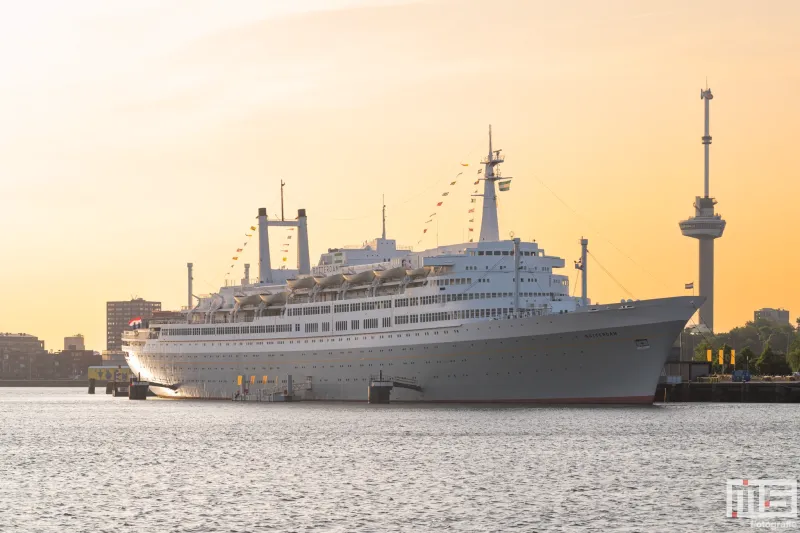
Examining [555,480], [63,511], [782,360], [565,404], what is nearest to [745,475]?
[555,480]

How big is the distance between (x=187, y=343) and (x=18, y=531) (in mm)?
81644

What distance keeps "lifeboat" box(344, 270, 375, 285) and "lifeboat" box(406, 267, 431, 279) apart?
416 cm

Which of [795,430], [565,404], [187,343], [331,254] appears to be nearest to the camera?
[795,430]

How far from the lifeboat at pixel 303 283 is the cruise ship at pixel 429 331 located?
132 millimetres

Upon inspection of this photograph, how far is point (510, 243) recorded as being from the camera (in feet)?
305

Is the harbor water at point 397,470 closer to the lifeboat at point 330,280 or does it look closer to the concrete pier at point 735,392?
the lifeboat at point 330,280

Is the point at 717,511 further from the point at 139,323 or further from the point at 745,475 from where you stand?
the point at 139,323

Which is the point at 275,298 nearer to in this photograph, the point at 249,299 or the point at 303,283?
the point at 249,299

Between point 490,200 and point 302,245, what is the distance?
95.1ft

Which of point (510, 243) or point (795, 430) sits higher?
point (510, 243)

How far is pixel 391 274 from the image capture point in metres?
96.9

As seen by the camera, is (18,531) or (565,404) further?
(565,404)

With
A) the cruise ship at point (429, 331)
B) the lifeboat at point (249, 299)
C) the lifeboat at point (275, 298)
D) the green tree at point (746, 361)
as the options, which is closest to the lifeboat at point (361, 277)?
the cruise ship at point (429, 331)

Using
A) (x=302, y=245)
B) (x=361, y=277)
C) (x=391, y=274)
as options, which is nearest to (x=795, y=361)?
(x=302, y=245)
